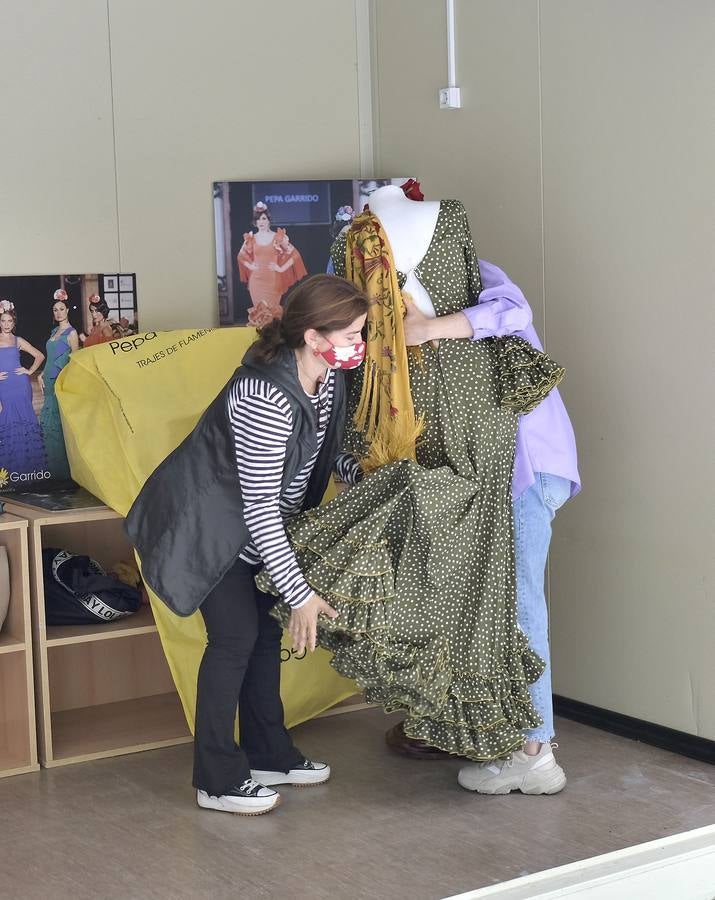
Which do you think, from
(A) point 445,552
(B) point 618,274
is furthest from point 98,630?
(B) point 618,274

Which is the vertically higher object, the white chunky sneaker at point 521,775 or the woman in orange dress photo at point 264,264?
the woman in orange dress photo at point 264,264

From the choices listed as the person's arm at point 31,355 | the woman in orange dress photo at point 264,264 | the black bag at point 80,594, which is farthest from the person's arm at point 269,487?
the woman in orange dress photo at point 264,264

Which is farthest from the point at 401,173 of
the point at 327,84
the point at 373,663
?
the point at 373,663

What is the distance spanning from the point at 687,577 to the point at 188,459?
48.9 inches

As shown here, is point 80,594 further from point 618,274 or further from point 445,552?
point 618,274

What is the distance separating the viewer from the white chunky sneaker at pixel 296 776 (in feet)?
9.23

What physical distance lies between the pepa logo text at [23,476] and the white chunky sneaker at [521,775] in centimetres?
146

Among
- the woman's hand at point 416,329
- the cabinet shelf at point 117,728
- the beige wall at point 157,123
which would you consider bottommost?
the cabinet shelf at point 117,728

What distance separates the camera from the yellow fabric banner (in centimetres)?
302

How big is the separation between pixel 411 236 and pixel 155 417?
0.86 meters

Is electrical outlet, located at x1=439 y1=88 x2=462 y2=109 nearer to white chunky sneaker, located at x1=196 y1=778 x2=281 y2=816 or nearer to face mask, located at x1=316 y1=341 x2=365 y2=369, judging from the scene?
face mask, located at x1=316 y1=341 x2=365 y2=369

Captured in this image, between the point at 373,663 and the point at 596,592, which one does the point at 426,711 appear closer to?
the point at 373,663

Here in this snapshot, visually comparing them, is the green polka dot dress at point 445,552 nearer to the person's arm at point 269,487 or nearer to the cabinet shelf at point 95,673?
the person's arm at point 269,487

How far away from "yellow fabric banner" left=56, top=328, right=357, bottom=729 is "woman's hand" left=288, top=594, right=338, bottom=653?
596mm
